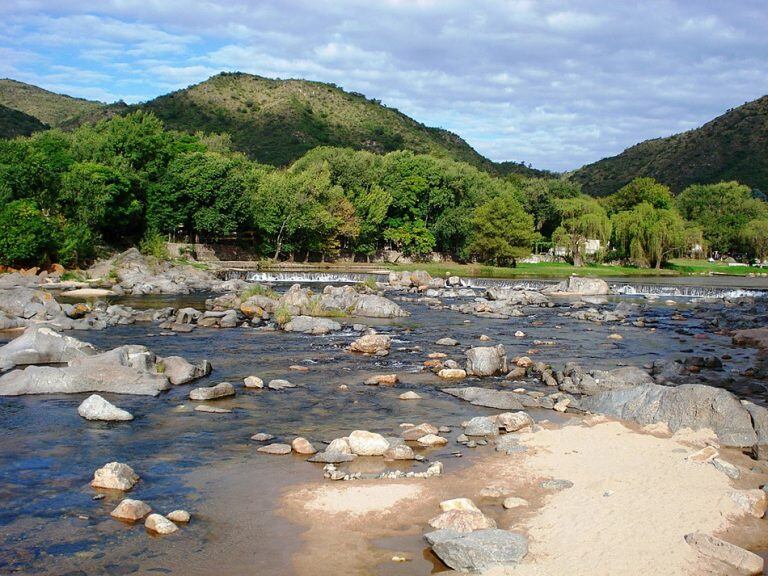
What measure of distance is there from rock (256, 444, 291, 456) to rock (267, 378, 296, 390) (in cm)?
584

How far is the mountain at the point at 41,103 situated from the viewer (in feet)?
450

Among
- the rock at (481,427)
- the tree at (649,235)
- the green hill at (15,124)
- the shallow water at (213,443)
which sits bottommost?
the shallow water at (213,443)

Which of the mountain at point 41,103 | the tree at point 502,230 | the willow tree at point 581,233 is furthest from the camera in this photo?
the mountain at point 41,103

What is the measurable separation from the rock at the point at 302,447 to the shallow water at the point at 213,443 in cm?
41

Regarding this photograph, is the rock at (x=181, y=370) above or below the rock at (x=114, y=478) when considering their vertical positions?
above

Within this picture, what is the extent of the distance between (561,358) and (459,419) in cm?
1058

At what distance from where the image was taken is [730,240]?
359 ft

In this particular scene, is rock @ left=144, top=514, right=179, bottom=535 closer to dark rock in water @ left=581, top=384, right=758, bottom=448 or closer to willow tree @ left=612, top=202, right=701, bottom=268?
dark rock in water @ left=581, top=384, right=758, bottom=448

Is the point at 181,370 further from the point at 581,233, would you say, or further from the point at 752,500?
the point at 581,233

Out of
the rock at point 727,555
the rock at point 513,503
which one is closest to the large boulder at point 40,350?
the rock at point 513,503

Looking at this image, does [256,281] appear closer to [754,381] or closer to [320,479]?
[754,381]

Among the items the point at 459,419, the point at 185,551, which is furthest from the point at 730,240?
the point at 185,551

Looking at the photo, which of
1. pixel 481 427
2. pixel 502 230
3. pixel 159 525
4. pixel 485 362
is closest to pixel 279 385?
pixel 481 427

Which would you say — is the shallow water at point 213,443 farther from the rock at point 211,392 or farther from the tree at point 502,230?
the tree at point 502,230
